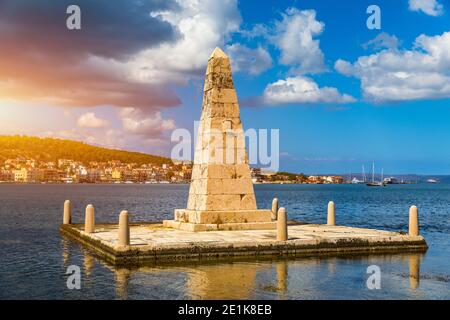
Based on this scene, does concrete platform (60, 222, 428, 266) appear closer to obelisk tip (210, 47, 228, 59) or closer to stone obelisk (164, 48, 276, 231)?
stone obelisk (164, 48, 276, 231)

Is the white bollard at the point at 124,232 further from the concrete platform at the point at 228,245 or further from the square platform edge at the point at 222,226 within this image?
the square platform edge at the point at 222,226

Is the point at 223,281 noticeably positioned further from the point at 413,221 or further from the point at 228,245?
the point at 413,221

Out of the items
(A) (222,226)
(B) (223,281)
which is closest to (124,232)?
(B) (223,281)

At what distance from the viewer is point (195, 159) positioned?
77.3 ft

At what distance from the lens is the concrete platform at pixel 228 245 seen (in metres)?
16.5

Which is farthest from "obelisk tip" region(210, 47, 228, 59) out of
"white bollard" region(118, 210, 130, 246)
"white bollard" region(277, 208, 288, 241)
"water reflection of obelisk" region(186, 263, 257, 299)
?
"water reflection of obelisk" region(186, 263, 257, 299)

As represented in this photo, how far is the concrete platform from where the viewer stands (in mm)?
16484

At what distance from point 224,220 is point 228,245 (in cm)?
467

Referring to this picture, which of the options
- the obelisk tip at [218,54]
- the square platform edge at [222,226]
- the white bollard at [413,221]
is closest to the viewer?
the white bollard at [413,221]

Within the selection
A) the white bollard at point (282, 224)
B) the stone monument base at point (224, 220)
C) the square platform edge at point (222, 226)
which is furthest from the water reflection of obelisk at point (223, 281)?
the stone monument base at point (224, 220)

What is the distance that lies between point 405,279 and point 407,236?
5.74m

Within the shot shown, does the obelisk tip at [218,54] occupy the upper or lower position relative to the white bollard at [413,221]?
upper
